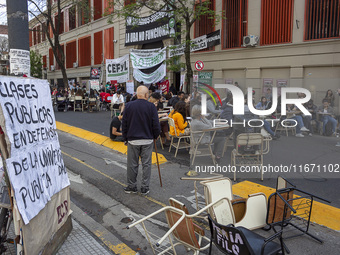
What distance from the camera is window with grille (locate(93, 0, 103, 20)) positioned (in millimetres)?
27031

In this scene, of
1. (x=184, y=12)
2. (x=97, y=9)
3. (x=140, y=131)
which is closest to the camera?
(x=140, y=131)

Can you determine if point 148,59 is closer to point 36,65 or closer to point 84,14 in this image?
point 84,14

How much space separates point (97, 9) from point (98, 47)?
3.38m

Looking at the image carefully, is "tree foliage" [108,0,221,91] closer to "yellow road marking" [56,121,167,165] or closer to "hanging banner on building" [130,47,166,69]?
"hanging banner on building" [130,47,166,69]

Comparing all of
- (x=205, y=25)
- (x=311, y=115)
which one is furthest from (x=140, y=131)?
(x=205, y=25)

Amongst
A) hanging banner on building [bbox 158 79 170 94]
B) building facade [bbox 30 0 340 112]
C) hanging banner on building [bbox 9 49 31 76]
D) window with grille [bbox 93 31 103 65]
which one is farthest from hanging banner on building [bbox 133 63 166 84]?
hanging banner on building [bbox 9 49 31 76]

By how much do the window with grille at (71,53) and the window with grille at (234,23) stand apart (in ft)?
72.2

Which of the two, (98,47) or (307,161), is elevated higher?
(98,47)

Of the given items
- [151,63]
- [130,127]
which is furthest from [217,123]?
[151,63]

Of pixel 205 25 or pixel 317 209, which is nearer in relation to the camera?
pixel 317 209

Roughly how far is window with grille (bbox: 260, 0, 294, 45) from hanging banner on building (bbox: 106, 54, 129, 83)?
1096 cm

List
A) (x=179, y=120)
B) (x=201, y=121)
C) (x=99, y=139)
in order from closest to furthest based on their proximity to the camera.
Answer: (x=201, y=121), (x=179, y=120), (x=99, y=139)

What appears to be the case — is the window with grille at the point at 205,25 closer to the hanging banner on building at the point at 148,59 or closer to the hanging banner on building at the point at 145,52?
the hanging banner on building at the point at 148,59

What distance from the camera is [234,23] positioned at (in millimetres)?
15656
